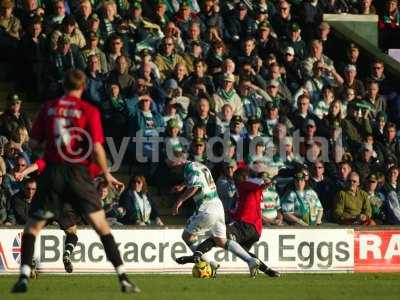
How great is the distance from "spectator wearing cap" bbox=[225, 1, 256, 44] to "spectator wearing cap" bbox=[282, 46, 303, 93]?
81 centimetres

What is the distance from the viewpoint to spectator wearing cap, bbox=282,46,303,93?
26141 millimetres

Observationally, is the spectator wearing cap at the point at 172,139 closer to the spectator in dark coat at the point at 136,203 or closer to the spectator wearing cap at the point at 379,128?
the spectator in dark coat at the point at 136,203

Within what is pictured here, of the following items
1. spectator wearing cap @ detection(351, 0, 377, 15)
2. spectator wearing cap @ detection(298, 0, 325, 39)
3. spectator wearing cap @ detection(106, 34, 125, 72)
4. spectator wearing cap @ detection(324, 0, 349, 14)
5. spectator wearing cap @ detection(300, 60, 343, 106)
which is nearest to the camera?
spectator wearing cap @ detection(106, 34, 125, 72)

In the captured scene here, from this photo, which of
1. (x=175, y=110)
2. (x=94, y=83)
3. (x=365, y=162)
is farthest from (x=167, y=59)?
(x=365, y=162)

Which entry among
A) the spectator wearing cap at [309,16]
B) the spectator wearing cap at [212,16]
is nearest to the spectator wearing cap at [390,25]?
the spectator wearing cap at [309,16]

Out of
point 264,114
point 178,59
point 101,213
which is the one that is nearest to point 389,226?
point 264,114

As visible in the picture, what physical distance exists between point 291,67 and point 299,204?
12.5ft

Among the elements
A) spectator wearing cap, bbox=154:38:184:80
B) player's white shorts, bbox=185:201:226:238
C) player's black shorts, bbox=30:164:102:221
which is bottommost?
player's white shorts, bbox=185:201:226:238

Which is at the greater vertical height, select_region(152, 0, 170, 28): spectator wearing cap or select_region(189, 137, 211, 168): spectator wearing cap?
select_region(152, 0, 170, 28): spectator wearing cap

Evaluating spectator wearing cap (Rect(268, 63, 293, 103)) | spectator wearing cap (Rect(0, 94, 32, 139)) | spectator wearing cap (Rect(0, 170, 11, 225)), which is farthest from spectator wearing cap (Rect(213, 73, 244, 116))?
spectator wearing cap (Rect(0, 170, 11, 225))

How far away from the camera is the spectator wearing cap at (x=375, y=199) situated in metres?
24.3

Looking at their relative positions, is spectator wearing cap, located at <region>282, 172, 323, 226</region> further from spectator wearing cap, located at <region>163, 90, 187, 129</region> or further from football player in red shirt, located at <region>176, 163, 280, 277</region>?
football player in red shirt, located at <region>176, 163, 280, 277</region>

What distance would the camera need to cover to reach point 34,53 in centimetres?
2355

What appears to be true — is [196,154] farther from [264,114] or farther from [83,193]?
[83,193]
